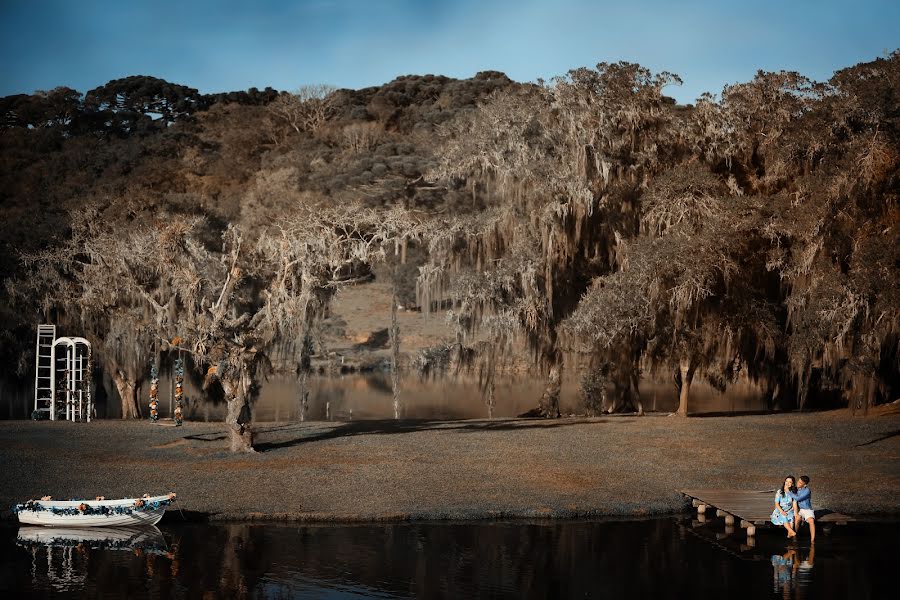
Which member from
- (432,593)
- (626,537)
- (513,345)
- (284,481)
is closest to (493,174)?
(513,345)

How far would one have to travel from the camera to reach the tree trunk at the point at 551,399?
32750 millimetres

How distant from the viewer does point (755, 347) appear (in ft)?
106

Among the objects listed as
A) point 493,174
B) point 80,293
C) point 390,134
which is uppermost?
point 390,134

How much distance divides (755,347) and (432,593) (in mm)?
21274

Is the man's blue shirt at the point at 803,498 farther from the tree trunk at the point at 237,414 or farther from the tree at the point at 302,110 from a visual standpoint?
the tree at the point at 302,110

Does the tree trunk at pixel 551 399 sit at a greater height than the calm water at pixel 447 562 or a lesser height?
greater

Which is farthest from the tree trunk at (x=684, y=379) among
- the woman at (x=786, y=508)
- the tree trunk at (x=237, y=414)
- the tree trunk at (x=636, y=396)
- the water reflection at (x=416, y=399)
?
the woman at (x=786, y=508)

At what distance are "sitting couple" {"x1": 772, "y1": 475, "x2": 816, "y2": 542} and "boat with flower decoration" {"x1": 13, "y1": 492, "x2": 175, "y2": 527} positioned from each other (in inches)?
361

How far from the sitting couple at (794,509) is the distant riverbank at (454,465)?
6.80ft

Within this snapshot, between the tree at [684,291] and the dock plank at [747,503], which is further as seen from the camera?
the tree at [684,291]

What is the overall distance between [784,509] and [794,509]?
0.48ft

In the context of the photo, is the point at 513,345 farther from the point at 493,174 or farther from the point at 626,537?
the point at 626,537

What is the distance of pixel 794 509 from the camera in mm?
15961

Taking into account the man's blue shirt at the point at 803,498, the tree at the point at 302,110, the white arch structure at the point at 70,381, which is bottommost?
the man's blue shirt at the point at 803,498
